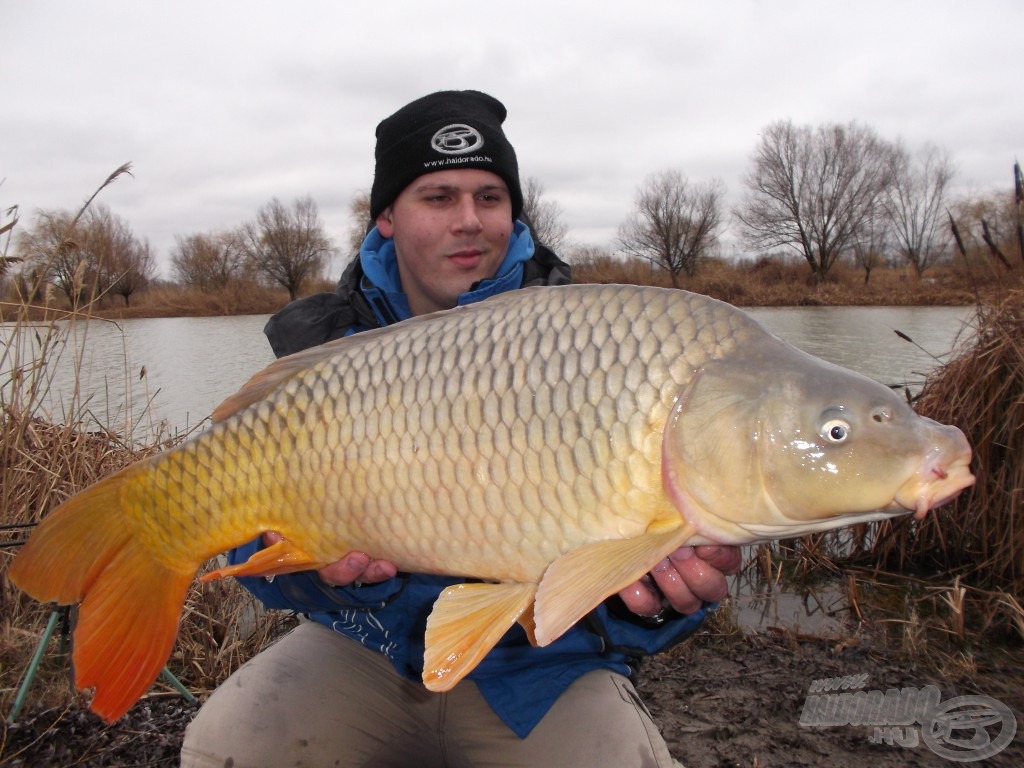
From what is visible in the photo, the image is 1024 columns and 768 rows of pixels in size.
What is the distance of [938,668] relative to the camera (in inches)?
83.7

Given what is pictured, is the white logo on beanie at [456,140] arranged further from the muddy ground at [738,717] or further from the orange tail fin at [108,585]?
the muddy ground at [738,717]

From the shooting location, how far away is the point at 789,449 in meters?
0.98

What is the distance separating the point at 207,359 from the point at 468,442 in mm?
8957

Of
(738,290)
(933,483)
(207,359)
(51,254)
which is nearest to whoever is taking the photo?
(933,483)

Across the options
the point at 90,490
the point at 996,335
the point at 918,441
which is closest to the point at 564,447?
the point at 918,441

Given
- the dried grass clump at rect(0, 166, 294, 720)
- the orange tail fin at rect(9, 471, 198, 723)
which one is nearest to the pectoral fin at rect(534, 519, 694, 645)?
the orange tail fin at rect(9, 471, 198, 723)

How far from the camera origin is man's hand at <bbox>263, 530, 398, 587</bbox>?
1216 millimetres

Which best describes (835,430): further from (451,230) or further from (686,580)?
(451,230)

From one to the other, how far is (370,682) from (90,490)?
685 mm

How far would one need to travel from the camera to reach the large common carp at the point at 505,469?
973 millimetres

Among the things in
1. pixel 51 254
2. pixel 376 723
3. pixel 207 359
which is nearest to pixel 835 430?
pixel 376 723

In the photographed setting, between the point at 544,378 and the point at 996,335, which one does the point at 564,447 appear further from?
the point at 996,335

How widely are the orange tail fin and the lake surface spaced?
214cm

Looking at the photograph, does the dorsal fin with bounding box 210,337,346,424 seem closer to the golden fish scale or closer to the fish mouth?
the golden fish scale
